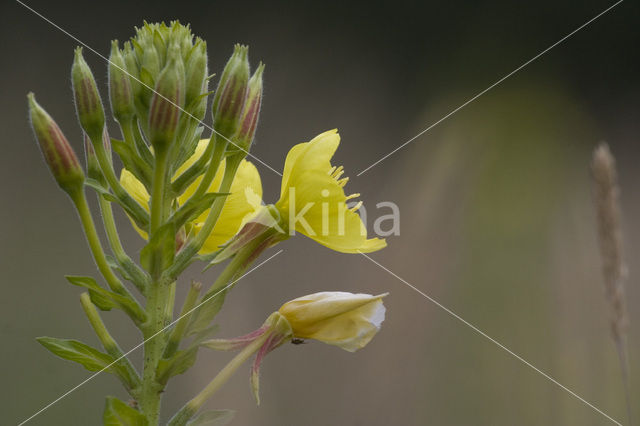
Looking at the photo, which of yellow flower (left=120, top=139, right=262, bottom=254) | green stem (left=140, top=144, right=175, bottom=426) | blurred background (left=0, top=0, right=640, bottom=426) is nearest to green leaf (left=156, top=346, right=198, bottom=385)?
green stem (left=140, top=144, right=175, bottom=426)

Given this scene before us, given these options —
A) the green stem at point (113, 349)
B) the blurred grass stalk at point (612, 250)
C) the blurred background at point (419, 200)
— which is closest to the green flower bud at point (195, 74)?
the green stem at point (113, 349)

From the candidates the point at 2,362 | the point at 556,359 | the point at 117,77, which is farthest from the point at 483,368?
the point at 117,77

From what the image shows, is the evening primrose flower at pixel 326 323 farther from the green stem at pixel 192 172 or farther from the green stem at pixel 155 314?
the green stem at pixel 192 172

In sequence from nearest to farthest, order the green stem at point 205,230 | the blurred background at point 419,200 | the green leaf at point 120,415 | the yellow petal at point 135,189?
the green leaf at point 120,415 → the green stem at point 205,230 → the yellow petal at point 135,189 → the blurred background at point 419,200

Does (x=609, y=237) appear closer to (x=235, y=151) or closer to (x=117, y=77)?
(x=235, y=151)

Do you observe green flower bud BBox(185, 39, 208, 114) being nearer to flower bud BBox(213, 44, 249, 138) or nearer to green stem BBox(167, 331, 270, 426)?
flower bud BBox(213, 44, 249, 138)
